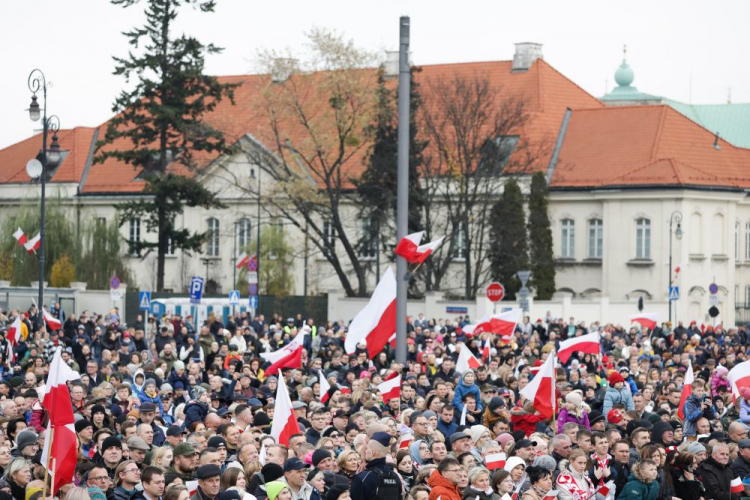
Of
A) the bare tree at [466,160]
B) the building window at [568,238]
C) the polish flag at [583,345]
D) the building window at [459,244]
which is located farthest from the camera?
the building window at [568,238]

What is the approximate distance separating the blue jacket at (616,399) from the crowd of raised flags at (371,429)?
0.11ft

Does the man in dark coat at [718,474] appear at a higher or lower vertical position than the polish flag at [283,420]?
lower

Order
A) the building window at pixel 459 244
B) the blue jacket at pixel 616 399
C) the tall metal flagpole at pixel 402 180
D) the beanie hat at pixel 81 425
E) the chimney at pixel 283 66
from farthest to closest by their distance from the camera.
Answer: the building window at pixel 459 244, the chimney at pixel 283 66, the tall metal flagpole at pixel 402 180, the blue jacket at pixel 616 399, the beanie hat at pixel 81 425

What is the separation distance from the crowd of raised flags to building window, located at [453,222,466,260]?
3139 cm

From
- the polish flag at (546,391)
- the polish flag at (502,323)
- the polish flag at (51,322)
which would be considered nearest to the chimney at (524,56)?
the polish flag at (502,323)

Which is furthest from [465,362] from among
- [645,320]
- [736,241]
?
[736,241]

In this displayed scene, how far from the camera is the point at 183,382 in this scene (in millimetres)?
21281

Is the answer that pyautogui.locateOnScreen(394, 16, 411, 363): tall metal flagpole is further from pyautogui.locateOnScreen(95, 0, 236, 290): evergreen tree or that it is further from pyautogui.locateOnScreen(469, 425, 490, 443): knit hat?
pyautogui.locateOnScreen(95, 0, 236, 290): evergreen tree

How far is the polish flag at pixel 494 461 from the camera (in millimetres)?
13484

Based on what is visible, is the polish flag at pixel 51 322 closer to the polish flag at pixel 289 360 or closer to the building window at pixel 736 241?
the polish flag at pixel 289 360

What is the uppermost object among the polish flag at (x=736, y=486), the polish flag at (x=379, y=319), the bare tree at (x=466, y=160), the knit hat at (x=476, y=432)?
the bare tree at (x=466, y=160)

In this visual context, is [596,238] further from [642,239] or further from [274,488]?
[274,488]

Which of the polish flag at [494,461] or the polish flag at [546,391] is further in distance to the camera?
the polish flag at [546,391]

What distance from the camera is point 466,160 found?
59875 millimetres
